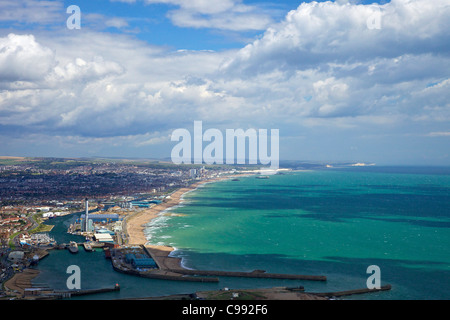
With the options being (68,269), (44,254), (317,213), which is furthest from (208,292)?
(317,213)

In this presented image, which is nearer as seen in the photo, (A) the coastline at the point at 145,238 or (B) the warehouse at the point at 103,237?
(A) the coastline at the point at 145,238

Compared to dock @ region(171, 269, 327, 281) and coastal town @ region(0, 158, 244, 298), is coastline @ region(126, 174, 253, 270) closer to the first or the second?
coastal town @ region(0, 158, 244, 298)

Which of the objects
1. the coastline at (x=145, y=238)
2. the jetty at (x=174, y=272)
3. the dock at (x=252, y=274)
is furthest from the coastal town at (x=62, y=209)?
the dock at (x=252, y=274)

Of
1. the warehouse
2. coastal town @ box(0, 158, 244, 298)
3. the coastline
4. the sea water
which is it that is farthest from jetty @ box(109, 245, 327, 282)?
the warehouse

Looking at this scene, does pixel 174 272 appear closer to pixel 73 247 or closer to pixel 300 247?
pixel 73 247

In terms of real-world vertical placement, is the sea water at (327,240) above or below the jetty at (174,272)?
below

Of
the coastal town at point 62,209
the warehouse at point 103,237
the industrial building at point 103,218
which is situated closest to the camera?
the coastal town at point 62,209

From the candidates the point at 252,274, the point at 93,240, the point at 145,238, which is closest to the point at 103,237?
the point at 93,240

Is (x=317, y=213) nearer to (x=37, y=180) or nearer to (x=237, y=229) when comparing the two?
(x=237, y=229)

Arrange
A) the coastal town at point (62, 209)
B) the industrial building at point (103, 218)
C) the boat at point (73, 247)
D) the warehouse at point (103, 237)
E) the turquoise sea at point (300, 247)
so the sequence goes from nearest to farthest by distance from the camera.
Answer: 1. the turquoise sea at point (300, 247)
2. the coastal town at point (62, 209)
3. the boat at point (73, 247)
4. the warehouse at point (103, 237)
5. the industrial building at point (103, 218)

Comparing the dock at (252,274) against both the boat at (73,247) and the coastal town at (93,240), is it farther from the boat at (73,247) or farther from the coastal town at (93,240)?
the boat at (73,247)
